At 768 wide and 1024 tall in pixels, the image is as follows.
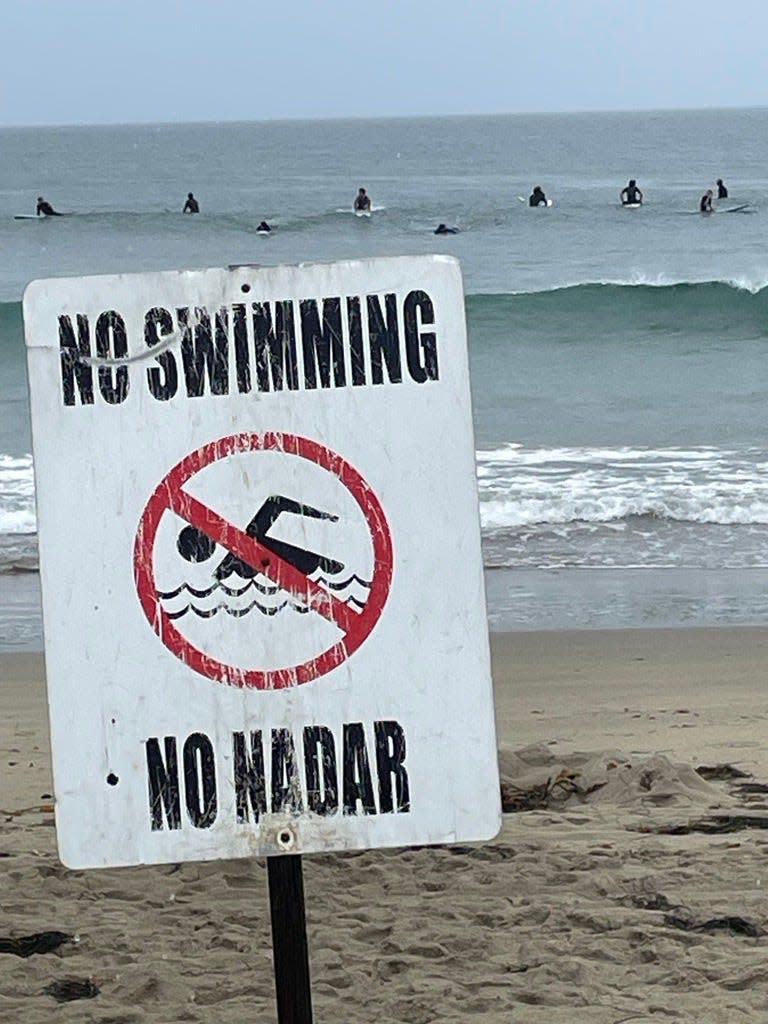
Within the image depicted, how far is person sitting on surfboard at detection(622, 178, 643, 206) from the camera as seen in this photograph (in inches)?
1823

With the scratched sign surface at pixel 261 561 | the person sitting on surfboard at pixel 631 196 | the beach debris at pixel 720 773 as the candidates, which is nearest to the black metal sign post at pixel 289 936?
the scratched sign surface at pixel 261 561

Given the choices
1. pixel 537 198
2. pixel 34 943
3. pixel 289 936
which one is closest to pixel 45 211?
pixel 537 198

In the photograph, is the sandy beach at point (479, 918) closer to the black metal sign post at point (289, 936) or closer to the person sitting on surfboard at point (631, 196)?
the black metal sign post at point (289, 936)

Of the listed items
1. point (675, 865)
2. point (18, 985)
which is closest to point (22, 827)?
point (18, 985)

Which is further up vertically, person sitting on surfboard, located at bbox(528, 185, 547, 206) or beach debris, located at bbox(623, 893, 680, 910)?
person sitting on surfboard, located at bbox(528, 185, 547, 206)

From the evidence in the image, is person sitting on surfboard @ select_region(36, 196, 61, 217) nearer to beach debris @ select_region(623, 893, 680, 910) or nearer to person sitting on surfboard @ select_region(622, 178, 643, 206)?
person sitting on surfboard @ select_region(622, 178, 643, 206)

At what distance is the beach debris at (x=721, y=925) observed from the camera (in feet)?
10.9

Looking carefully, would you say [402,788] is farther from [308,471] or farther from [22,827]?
[22,827]

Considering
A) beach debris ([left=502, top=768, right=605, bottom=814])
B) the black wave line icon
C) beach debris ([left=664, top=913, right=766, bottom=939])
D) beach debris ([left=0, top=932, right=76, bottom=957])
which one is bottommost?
beach debris ([left=664, top=913, right=766, bottom=939])

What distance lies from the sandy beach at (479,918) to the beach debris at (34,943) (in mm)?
26

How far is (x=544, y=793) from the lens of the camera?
455cm

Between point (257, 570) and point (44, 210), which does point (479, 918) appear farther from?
point (44, 210)

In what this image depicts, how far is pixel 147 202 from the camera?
52875 millimetres

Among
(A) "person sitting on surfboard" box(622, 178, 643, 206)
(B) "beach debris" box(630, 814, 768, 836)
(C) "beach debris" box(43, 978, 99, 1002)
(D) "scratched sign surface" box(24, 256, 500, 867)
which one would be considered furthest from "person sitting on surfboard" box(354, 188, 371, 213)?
(D) "scratched sign surface" box(24, 256, 500, 867)
